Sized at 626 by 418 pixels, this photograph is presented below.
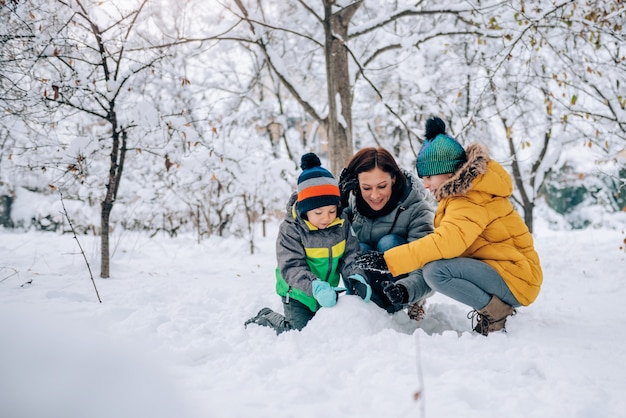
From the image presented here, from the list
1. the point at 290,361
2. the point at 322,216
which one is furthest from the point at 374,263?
the point at 290,361

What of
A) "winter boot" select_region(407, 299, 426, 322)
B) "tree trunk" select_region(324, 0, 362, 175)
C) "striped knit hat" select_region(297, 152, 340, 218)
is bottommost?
"winter boot" select_region(407, 299, 426, 322)

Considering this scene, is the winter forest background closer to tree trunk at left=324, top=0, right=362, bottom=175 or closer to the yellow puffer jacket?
tree trunk at left=324, top=0, right=362, bottom=175

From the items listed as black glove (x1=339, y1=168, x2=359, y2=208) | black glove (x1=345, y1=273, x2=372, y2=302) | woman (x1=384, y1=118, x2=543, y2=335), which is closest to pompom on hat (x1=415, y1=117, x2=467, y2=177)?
woman (x1=384, y1=118, x2=543, y2=335)

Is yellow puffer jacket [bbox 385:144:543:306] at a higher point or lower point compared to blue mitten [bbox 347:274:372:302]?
higher

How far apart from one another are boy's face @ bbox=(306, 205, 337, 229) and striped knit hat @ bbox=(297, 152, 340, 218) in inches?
1.1

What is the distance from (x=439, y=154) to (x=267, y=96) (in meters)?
10.8

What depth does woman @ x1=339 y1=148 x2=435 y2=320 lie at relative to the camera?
2629 millimetres

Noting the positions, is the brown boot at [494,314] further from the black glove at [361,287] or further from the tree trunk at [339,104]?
the tree trunk at [339,104]

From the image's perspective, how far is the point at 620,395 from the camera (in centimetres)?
140

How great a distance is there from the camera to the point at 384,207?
2789 millimetres

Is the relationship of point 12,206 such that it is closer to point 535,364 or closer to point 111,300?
point 111,300

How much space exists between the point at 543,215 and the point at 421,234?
2187cm

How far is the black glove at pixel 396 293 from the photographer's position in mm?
2322

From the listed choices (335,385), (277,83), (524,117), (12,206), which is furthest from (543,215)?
(12,206)
